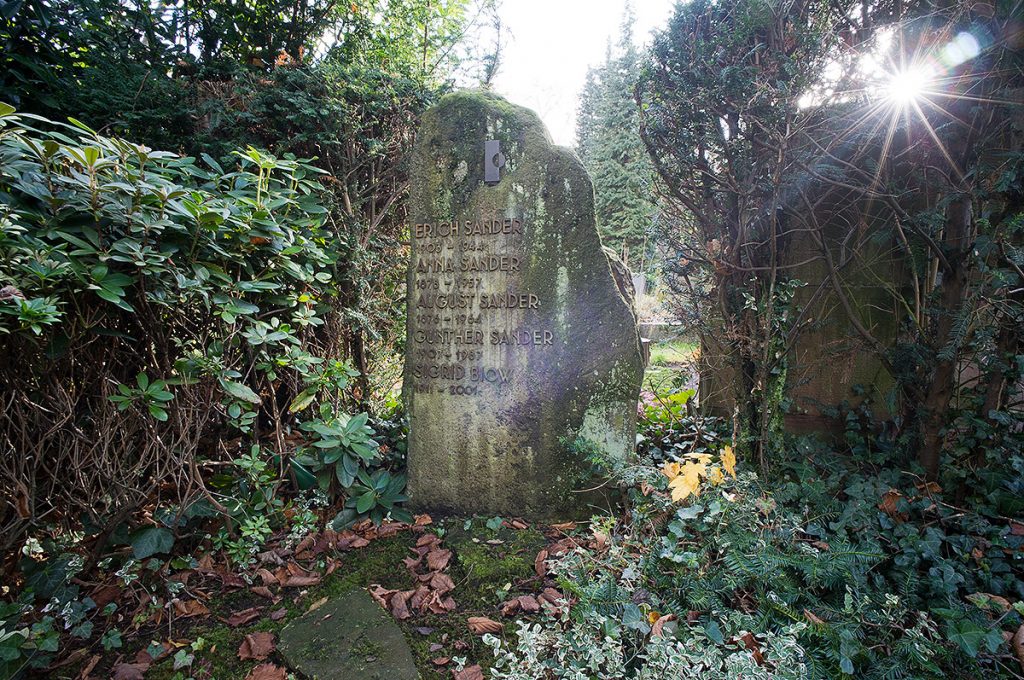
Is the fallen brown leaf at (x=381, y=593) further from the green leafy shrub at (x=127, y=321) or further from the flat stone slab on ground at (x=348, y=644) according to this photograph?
the green leafy shrub at (x=127, y=321)

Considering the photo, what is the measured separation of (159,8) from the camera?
442cm

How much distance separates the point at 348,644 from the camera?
2078mm

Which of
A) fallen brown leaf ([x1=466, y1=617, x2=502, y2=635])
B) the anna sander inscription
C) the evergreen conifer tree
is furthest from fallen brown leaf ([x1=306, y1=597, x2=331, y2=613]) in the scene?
the evergreen conifer tree

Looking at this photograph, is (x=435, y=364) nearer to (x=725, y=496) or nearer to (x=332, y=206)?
(x=332, y=206)

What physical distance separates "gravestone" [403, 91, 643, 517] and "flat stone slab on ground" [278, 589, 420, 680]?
0.87 metres

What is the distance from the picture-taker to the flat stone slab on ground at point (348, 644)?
194 cm

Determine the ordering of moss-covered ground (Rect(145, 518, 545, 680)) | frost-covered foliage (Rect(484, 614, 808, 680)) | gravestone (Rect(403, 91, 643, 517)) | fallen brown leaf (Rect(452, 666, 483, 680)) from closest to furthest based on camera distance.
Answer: frost-covered foliage (Rect(484, 614, 808, 680))
fallen brown leaf (Rect(452, 666, 483, 680))
moss-covered ground (Rect(145, 518, 545, 680))
gravestone (Rect(403, 91, 643, 517))

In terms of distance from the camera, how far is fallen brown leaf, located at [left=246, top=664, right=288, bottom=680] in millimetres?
1930

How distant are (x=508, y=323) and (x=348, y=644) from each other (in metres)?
1.75

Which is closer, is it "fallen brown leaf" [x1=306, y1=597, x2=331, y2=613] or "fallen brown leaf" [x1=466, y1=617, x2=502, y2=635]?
"fallen brown leaf" [x1=466, y1=617, x2=502, y2=635]

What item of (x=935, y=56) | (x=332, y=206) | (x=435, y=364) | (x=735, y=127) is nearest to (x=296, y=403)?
(x=435, y=364)

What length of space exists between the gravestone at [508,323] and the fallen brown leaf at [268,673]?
122 centimetres

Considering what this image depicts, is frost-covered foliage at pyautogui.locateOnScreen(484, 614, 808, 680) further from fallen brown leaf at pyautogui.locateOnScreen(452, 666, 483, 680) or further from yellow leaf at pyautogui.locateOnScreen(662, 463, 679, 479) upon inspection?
yellow leaf at pyautogui.locateOnScreen(662, 463, 679, 479)

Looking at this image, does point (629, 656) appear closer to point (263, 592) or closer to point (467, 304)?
point (263, 592)
